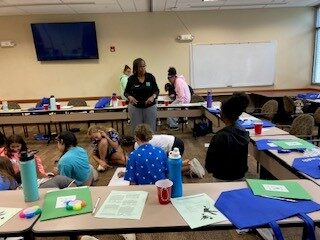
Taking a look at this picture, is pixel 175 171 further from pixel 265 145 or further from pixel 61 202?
pixel 265 145

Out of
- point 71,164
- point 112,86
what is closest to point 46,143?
point 112,86

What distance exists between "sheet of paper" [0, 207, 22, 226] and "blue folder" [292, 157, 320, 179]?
5.40 feet

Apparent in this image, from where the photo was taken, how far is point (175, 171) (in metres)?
1.32

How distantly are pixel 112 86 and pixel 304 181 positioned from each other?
6.13m

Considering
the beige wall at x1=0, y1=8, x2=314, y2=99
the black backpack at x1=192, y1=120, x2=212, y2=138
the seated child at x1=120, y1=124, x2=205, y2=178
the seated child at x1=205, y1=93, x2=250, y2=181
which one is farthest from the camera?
the beige wall at x1=0, y1=8, x2=314, y2=99

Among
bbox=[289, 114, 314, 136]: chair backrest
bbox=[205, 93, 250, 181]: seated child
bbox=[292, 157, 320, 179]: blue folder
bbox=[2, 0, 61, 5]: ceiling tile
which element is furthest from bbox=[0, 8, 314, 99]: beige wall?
bbox=[292, 157, 320, 179]: blue folder

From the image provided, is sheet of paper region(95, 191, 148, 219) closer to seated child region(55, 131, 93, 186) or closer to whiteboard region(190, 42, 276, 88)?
seated child region(55, 131, 93, 186)

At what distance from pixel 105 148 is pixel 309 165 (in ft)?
9.16

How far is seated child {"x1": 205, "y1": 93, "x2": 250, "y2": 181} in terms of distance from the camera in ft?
6.63

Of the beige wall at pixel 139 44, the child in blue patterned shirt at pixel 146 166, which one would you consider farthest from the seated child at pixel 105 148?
the beige wall at pixel 139 44

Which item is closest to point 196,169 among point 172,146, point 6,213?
point 172,146

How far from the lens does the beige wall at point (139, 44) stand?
22.5 ft

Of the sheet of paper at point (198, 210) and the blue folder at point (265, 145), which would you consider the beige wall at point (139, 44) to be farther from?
the sheet of paper at point (198, 210)

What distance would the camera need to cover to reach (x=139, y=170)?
2236 millimetres
